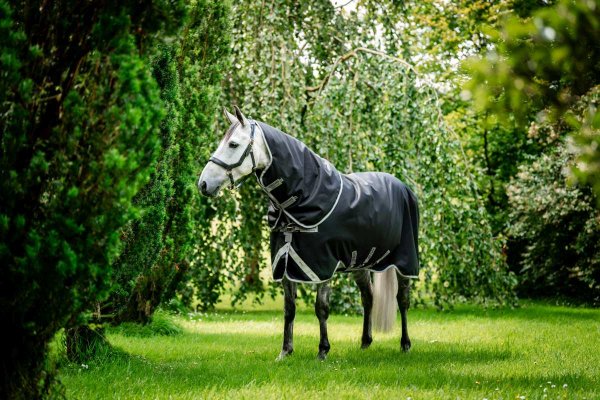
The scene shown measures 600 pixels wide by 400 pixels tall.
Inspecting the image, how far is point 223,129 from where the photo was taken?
32.9ft

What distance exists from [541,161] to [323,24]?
483 cm

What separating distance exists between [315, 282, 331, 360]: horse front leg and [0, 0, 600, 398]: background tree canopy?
4.39 ft

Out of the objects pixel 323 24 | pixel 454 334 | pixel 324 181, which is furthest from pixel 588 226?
pixel 324 181

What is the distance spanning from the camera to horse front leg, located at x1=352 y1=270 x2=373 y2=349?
7.05m

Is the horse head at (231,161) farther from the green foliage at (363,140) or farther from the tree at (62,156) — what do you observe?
the green foliage at (363,140)

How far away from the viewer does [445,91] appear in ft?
56.7

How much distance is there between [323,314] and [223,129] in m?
4.43

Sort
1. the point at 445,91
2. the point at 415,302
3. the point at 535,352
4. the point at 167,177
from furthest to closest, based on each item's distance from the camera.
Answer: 1. the point at 445,91
2. the point at 415,302
3. the point at 535,352
4. the point at 167,177

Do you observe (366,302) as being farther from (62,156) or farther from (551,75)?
(551,75)

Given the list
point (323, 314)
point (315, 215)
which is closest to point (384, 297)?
point (323, 314)

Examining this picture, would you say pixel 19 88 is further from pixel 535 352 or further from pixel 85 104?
pixel 535 352

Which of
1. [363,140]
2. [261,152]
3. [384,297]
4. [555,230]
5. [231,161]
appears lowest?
[384,297]

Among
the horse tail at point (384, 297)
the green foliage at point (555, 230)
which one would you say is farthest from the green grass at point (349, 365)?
the green foliage at point (555, 230)

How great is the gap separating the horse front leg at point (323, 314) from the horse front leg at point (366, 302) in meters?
0.81
